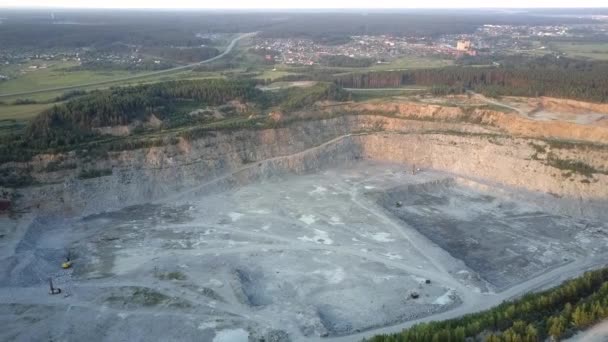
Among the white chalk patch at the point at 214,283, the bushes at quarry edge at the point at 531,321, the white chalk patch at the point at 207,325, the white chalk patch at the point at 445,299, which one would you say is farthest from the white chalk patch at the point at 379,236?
the white chalk patch at the point at 207,325

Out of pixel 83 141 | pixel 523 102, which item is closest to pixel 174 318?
pixel 83 141

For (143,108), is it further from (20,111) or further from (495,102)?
(495,102)

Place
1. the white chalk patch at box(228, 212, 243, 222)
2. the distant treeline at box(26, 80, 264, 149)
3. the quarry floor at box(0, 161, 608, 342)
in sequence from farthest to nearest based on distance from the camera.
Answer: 1. the distant treeline at box(26, 80, 264, 149)
2. the white chalk patch at box(228, 212, 243, 222)
3. the quarry floor at box(0, 161, 608, 342)

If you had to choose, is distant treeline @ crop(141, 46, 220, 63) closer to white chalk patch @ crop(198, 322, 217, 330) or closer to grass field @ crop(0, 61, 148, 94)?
grass field @ crop(0, 61, 148, 94)

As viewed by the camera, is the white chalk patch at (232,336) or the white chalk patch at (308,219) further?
the white chalk patch at (308,219)

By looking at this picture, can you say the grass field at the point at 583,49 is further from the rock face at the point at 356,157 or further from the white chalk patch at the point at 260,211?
the white chalk patch at the point at 260,211

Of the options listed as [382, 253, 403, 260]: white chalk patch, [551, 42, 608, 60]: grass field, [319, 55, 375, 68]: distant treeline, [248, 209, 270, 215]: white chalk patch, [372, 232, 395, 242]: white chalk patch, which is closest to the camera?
[382, 253, 403, 260]: white chalk patch

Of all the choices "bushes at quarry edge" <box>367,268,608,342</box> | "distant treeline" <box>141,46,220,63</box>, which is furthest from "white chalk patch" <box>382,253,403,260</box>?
"distant treeline" <box>141,46,220,63</box>

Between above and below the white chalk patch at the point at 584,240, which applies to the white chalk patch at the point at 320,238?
above
